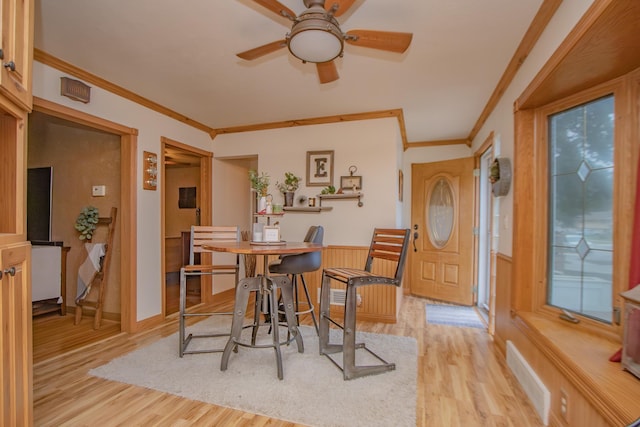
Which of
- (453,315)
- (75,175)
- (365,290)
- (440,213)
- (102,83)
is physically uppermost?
(102,83)

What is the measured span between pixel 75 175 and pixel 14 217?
274cm

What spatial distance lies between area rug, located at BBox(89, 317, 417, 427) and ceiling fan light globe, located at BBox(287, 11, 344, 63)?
1.98 m

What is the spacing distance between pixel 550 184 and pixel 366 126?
6.27 feet

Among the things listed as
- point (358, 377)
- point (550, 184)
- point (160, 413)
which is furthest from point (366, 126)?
point (160, 413)

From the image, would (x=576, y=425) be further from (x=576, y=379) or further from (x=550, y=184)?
(x=550, y=184)

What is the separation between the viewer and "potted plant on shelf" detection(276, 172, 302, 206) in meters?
3.61

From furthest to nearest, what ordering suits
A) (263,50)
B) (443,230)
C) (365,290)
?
1. (443,230)
2. (365,290)
3. (263,50)

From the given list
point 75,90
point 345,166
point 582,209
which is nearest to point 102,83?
point 75,90

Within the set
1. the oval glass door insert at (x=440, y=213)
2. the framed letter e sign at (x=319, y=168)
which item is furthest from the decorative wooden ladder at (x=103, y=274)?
the oval glass door insert at (x=440, y=213)

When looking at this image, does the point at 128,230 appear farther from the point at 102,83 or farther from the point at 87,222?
the point at 102,83

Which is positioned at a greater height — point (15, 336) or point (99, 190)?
point (99, 190)

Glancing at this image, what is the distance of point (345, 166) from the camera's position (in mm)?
3535

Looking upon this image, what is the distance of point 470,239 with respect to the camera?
4.01 metres

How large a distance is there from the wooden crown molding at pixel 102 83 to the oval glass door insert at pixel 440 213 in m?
→ 3.44
